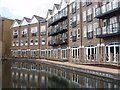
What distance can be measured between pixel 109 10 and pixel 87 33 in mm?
5633

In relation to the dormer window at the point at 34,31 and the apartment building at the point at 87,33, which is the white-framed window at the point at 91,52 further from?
the dormer window at the point at 34,31

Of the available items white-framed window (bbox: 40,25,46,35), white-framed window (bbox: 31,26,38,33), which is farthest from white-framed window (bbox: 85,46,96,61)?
white-framed window (bbox: 31,26,38,33)

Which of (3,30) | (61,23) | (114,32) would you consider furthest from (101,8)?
(3,30)

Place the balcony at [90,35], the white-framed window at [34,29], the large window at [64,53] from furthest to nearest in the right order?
the white-framed window at [34,29]
the large window at [64,53]
the balcony at [90,35]

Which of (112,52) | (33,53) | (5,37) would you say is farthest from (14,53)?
(112,52)

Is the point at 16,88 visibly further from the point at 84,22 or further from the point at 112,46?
the point at 84,22

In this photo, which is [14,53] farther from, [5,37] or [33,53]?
[33,53]

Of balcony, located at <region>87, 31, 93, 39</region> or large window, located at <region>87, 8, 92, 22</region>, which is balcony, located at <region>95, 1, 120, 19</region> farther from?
balcony, located at <region>87, 31, 93, 39</region>

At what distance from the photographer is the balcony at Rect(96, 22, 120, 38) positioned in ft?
52.1

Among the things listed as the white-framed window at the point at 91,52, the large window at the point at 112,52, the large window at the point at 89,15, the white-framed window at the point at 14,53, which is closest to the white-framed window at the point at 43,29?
the white-framed window at the point at 14,53

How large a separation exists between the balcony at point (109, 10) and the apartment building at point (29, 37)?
2256cm

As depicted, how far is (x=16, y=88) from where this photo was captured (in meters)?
8.71

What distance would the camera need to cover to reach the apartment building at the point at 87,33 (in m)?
16.9

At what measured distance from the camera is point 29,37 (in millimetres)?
43625
